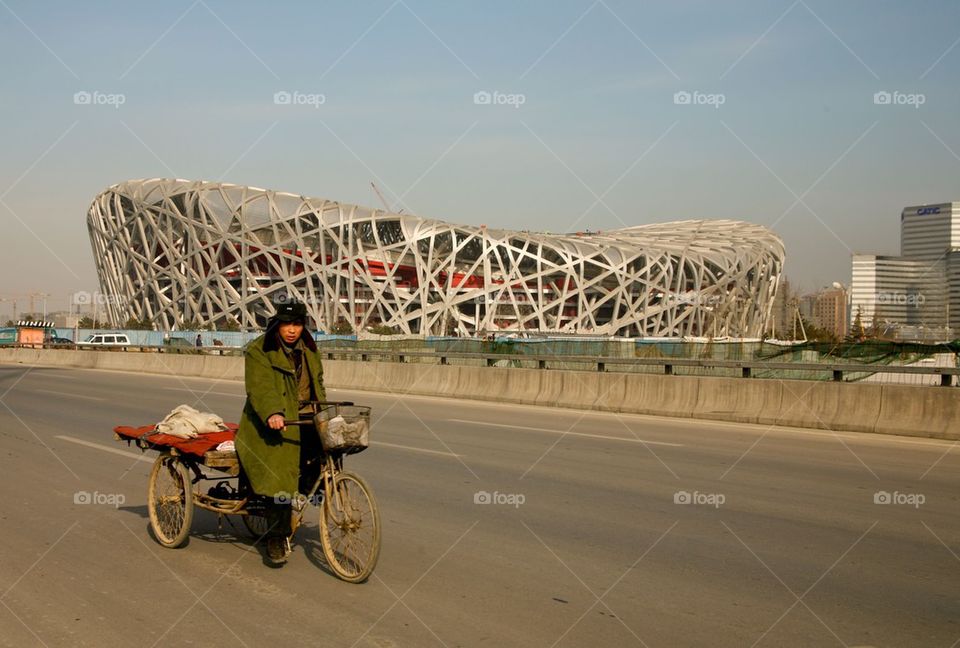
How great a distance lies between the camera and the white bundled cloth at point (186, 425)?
23.1ft

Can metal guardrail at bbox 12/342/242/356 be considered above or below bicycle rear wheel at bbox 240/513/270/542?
below

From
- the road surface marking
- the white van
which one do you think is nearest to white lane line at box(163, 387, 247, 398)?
the road surface marking

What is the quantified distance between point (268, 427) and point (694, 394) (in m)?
13.4

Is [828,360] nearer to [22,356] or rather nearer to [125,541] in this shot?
[125,541]

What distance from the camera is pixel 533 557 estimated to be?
6.73m

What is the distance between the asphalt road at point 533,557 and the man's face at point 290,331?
1.52 meters

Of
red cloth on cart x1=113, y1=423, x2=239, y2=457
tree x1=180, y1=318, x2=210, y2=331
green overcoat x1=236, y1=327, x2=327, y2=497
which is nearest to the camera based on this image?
green overcoat x1=236, y1=327, x2=327, y2=497

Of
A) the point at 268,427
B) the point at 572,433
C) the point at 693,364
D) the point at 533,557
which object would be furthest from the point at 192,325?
the point at 268,427

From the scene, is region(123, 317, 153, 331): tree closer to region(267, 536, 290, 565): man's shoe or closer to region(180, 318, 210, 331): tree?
region(180, 318, 210, 331): tree

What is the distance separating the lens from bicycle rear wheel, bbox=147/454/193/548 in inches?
269

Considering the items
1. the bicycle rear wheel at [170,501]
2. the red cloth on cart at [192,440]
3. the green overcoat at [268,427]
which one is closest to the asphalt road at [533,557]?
the bicycle rear wheel at [170,501]

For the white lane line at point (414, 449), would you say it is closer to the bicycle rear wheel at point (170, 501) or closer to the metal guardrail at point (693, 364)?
the bicycle rear wheel at point (170, 501)

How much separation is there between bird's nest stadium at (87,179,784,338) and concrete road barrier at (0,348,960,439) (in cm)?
5853

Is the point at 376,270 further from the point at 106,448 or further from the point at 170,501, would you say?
the point at 170,501
